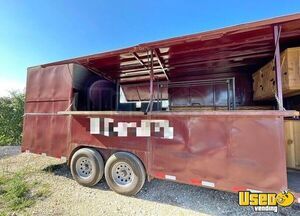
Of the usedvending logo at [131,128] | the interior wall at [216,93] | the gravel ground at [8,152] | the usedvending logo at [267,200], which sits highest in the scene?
the interior wall at [216,93]

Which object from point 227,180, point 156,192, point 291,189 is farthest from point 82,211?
point 291,189

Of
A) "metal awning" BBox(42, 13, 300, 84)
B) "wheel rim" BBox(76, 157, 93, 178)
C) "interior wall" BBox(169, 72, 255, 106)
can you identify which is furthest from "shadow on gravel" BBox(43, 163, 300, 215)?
"interior wall" BBox(169, 72, 255, 106)

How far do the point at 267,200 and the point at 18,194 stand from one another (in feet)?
15.4

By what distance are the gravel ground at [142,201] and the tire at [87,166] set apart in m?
0.19

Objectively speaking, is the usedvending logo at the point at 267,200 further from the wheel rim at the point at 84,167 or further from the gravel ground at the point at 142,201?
the wheel rim at the point at 84,167

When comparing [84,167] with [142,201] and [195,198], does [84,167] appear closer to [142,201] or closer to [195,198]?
[142,201]

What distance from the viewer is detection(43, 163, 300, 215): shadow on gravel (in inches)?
147

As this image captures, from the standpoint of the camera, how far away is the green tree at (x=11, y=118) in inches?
504

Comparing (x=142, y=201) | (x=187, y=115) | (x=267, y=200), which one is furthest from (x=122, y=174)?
(x=267, y=200)

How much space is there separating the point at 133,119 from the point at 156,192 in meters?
1.71

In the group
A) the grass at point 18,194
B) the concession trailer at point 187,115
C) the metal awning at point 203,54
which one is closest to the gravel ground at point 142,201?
the grass at point 18,194

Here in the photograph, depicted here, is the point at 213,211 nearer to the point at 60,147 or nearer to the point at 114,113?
the point at 114,113

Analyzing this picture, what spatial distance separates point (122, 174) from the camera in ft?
14.7

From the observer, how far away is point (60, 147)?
5.39 meters
